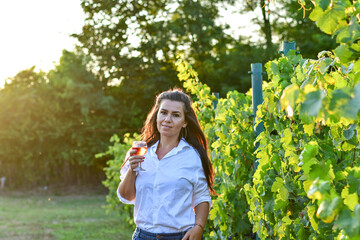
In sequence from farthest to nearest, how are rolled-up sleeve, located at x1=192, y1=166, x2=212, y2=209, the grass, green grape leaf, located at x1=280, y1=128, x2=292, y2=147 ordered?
the grass → rolled-up sleeve, located at x1=192, y1=166, x2=212, y2=209 → green grape leaf, located at x1=280, y1=128, x2=292, y2=147

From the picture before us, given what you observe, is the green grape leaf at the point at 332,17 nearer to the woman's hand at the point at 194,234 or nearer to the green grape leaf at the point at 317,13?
the green grape leaf at the point at 317,13

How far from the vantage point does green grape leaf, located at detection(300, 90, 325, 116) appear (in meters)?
0.93

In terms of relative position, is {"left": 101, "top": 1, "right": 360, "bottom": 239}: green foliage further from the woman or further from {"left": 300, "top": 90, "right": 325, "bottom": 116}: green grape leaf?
the woman

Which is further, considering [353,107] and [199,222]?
[199,222]

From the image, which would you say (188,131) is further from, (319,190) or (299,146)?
(319,190)

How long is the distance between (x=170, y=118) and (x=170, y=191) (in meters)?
0.48

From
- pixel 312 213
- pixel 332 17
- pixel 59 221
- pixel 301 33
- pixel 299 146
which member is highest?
pixel 301 33

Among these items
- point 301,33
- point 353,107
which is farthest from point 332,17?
point 301,33

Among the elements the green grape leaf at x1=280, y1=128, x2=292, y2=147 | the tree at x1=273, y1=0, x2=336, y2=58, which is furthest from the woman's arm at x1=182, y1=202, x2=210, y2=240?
the tree at x1=273, y1=0, x2=336, y2=58

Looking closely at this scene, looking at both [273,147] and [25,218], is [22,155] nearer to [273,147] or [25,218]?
[25,218]

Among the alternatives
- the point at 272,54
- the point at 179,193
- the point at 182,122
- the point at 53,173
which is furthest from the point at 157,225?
the point at 53,173

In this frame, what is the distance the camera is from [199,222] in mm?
2980

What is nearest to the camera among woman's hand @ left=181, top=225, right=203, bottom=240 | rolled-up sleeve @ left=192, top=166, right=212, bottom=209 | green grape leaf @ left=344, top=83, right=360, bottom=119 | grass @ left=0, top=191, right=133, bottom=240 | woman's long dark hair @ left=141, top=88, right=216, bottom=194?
green grape leaf @ left=344, top=83, right=360, bottom=119

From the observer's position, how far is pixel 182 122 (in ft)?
10.6
